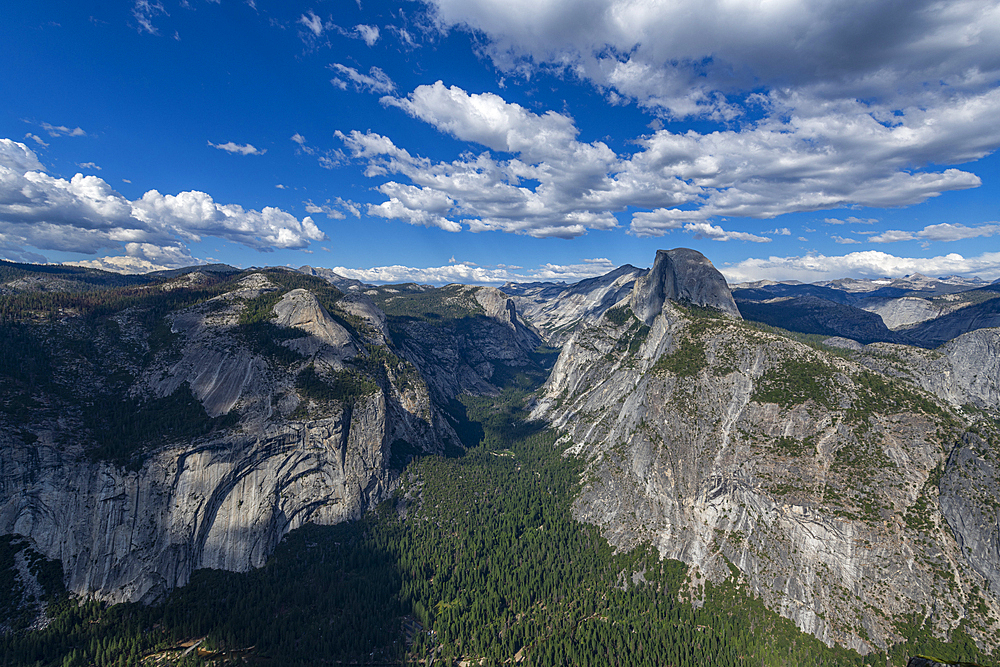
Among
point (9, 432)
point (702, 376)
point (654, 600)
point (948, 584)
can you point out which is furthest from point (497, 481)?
point (9, 432)

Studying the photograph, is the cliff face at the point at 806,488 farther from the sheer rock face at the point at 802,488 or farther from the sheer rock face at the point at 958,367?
the sheer rock face at the point at 958,367

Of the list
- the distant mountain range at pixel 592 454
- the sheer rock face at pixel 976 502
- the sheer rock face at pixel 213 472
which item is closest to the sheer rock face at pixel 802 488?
the sheer rock face at pixel 976 502

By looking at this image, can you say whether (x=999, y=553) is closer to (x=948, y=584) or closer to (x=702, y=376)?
(x=948, y=584)

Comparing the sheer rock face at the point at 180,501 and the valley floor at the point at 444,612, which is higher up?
the sheer rock face at the point at 180,501

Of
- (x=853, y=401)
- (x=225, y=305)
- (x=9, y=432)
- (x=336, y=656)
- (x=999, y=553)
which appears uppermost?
(x=225, y=305)

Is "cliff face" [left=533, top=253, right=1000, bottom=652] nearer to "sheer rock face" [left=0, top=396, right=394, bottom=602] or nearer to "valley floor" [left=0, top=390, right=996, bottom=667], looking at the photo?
"valley floor" [left=0, top=390, right=996, bottom=667]

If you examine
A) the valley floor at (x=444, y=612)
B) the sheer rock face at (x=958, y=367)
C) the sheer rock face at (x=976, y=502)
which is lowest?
the valley floor at (x=444, y=612)
